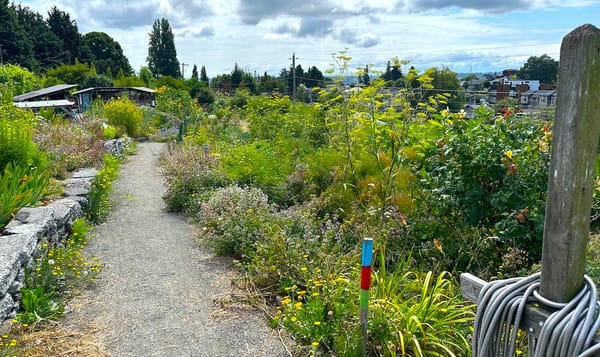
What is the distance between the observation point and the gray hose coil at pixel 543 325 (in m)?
1.20

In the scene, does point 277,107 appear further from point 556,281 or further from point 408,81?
point 556,281

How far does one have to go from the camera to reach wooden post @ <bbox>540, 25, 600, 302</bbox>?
1.18 meters

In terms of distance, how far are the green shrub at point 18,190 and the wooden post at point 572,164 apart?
4581mm

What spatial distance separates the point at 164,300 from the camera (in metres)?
4.00

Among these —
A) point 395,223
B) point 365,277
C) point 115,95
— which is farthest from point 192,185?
point 115,95

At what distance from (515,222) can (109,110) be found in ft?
48.1

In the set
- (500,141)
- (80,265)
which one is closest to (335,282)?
(500,141)

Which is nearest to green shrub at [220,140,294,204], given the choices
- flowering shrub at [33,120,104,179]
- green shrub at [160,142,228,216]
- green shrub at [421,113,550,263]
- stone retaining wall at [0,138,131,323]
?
green shrub at [160,142,228,216]

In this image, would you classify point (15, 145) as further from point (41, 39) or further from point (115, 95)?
point (41, 39)

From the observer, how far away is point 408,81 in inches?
212

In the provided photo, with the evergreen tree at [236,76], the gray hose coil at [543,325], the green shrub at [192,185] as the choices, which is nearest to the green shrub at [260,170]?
the green shrub at [192,185]

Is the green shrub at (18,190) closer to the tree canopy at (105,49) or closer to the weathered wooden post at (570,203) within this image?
the weathered wooden post at (570,203)

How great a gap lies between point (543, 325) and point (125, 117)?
51.5 feet

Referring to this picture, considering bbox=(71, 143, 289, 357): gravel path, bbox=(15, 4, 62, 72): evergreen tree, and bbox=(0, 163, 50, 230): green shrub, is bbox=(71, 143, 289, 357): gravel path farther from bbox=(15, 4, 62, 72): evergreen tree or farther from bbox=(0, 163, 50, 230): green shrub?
bbox=(15, 4, 62, 72): evergreen tree
